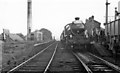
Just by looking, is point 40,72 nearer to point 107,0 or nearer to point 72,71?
point 72,71

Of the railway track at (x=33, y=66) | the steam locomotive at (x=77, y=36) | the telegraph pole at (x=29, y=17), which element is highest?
the telegraph pole at (x=29, y=17)

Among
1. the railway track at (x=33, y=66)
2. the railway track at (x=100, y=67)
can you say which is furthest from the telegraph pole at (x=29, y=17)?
the railway track at (x=100, y=67)

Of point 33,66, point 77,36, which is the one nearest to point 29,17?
point 77,36

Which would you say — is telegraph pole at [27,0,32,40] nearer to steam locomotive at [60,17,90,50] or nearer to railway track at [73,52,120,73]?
steam locomotive at [60,17,90,50]

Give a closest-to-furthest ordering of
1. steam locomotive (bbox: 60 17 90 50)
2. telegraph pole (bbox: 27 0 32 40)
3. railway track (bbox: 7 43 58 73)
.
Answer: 1. railway track (bbox: 7 43 58 73)
2. steam locomotive (bbox: 60 17 90 50)
3. telegraph pole (bbox: 27 0 32 40)

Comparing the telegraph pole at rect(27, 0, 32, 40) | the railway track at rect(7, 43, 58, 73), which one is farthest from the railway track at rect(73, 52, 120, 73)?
the telegraph pole at rect(27, 0, 32, 40)

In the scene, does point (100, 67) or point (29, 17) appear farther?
point (29, 17)

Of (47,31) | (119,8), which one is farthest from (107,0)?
(47,31)

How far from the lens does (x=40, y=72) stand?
36.5 ft

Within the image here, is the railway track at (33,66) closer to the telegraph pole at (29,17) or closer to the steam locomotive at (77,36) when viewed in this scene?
the steam locomotive at (77,36)

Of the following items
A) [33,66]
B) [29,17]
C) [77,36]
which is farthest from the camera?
[29,17]

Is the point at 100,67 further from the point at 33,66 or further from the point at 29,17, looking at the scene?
the point at 29,17

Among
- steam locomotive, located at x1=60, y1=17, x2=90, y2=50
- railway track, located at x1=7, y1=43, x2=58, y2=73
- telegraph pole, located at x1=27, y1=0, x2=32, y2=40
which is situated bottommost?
railway track, located at x1=7, y1=43, x2=58, y2=73

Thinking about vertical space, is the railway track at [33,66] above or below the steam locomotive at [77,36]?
below
